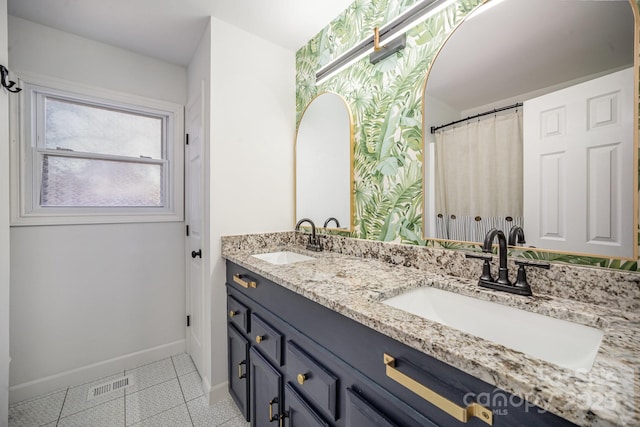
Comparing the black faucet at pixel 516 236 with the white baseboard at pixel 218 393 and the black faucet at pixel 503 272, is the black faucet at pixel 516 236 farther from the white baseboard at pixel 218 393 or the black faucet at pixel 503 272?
→ the white baseboard at pixel 218 393

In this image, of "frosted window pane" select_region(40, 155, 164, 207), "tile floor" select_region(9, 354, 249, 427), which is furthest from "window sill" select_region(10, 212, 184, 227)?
"tile floor" select_region(9, 354, 249, 427)

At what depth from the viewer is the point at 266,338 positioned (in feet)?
4.00

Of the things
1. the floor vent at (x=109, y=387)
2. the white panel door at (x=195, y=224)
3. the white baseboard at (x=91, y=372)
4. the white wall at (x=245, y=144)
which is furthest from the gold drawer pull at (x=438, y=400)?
the white baseboard at (x=91, y=372)

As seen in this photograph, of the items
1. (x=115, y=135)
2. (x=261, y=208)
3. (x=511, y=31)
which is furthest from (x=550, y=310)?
(x=115, y=135)

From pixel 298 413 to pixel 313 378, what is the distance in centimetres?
23

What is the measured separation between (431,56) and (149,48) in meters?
2.06

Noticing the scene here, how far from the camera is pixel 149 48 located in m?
2.02

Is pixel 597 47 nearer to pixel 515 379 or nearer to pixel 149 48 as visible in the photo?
pixel 515 379

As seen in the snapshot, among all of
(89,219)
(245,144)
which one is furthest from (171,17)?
(89,219)

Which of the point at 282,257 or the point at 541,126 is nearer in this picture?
the point at 541,126

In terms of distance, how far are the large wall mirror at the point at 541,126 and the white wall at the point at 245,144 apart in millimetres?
1162

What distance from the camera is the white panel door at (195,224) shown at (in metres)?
1.86

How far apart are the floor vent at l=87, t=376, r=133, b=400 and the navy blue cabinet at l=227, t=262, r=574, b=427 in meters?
1.15

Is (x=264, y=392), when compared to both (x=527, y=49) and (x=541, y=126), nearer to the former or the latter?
(x=541, y=126)
